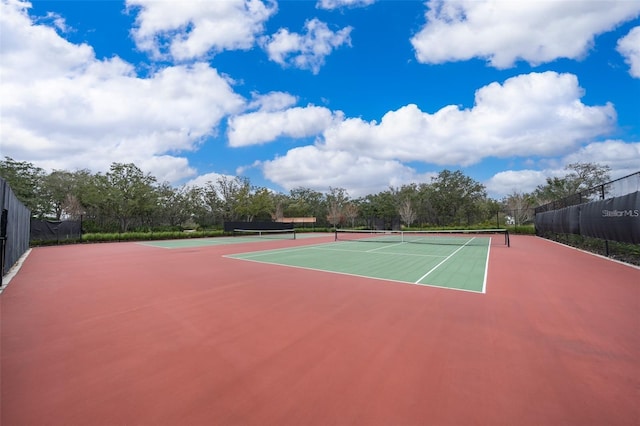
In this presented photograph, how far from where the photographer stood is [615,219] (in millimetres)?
8164

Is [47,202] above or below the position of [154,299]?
above

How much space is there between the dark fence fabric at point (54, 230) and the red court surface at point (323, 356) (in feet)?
50.5

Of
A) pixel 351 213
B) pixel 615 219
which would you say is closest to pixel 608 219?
pixel 615 219

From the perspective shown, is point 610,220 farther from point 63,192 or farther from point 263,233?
point 63,192

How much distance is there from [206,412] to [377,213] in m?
40.5

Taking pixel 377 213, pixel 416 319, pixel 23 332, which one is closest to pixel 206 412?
pixel 416 319

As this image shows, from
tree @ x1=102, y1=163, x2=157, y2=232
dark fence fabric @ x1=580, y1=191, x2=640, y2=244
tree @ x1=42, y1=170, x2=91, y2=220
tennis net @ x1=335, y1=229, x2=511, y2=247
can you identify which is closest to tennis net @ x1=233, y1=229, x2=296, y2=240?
tennis net @ x1=335, y1=229, x2=511, y2=247

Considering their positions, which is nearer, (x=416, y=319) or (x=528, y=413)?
(x=528, y=413)

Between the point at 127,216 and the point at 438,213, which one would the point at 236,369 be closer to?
the point at 127,216

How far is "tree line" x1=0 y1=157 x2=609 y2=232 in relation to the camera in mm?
27328

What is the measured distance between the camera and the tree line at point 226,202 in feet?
89.7

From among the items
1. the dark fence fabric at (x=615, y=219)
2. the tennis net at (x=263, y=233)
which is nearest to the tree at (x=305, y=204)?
the tennis net at (x=263, y=233)

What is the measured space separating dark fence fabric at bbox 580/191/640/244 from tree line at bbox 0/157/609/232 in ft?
50.6

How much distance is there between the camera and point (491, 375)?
2719 millimetres
